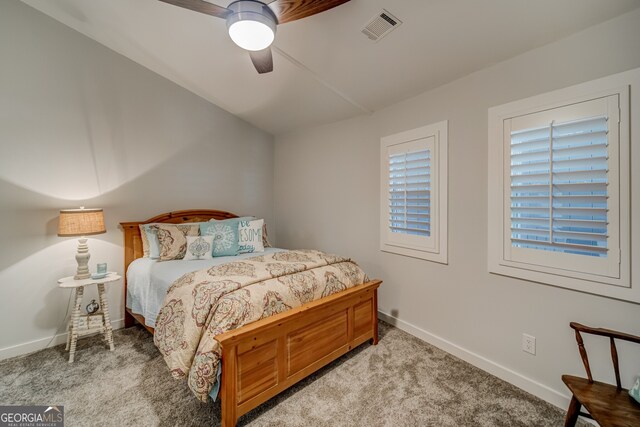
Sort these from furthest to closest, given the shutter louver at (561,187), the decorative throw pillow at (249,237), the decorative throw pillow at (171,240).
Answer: the decorative throw pillow at (249,237) → the decorative throw pillow at (171,240) → the shutter louver at (561,187)

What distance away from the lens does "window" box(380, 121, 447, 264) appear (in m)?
2.40

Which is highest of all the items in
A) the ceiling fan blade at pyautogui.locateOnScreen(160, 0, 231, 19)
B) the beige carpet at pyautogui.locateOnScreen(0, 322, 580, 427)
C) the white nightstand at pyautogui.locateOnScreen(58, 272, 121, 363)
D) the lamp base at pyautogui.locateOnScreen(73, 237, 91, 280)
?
the ceiling fan blade at pyautogui.locateOnScreen(160, 0, 231, 19)

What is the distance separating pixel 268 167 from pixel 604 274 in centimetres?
398

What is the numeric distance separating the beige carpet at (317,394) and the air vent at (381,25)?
8.37 feet

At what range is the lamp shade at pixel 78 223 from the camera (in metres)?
2.30

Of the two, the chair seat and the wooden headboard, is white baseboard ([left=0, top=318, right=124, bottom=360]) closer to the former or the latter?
the wooden headboard

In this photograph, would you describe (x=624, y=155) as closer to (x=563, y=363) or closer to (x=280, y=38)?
(x=563, y=363)

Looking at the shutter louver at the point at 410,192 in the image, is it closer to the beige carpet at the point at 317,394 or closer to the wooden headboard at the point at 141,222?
the beige carpet at the point at 317,394

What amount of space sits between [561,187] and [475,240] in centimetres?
68

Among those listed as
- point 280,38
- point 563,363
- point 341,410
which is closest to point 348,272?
point 341,410

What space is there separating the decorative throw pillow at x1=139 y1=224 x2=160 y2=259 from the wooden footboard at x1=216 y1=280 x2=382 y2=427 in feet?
6.02

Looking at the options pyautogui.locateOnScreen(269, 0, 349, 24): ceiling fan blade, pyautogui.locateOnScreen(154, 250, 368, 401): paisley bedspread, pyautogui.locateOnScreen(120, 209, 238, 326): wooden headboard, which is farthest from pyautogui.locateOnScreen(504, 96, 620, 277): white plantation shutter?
pyautogui.locateOnScreen(120, 209, 238, 326): wooden headboard

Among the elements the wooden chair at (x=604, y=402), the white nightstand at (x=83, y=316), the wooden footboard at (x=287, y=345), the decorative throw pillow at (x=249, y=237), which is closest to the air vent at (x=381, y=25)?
the wooden footboard at (x=287, y=345)

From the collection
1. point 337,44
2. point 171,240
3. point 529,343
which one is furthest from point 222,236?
point 529,343
